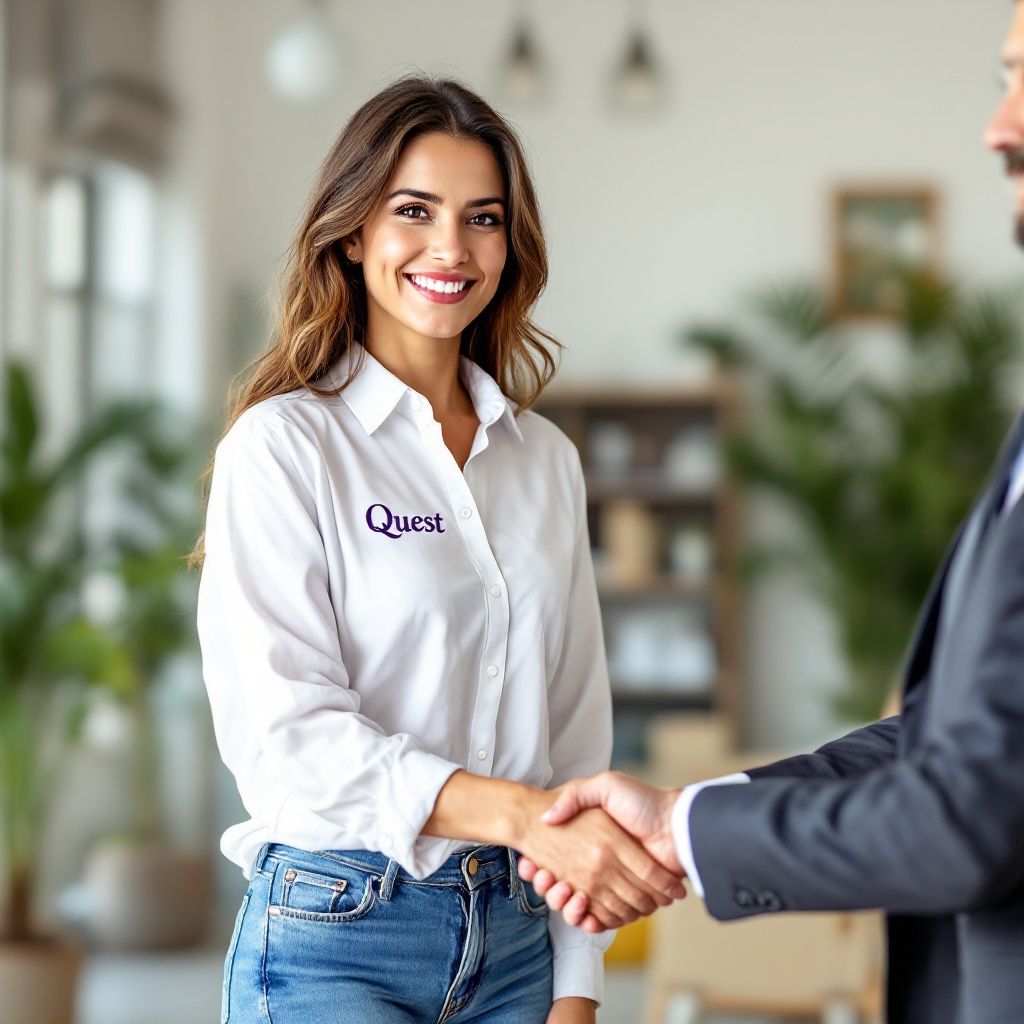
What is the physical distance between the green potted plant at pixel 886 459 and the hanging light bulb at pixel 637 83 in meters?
1.25

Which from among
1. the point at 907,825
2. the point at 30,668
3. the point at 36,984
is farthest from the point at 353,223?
the point at 36,984

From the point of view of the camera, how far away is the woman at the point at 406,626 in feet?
5.25

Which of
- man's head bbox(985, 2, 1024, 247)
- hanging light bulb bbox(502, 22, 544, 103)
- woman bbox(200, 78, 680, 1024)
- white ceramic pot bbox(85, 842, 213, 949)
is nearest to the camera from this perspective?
man's head bbox(985, 2, 1024, 247)

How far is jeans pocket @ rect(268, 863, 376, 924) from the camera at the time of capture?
1605 millimetres

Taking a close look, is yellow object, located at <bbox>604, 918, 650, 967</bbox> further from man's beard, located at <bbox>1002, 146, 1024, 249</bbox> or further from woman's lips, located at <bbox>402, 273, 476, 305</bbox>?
man's beard, located at <bbox>1002, 146, 1024, 249</bbox>

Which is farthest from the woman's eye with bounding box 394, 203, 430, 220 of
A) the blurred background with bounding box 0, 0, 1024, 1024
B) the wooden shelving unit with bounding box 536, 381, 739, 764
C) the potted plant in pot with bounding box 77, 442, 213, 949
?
the wooden shelving unit with bounding box 536, 381, 739, 764

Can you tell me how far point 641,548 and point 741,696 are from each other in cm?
101

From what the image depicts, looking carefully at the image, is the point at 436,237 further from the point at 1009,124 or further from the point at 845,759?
the point at 845,759

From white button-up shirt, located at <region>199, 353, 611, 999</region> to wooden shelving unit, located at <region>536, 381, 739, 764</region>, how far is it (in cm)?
508

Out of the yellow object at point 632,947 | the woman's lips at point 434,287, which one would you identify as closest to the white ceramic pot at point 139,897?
the yellow object at point 632,947

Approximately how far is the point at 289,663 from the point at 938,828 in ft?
2.38

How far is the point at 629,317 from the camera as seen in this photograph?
743cm

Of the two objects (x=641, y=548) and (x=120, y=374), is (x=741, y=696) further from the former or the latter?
(x=120, y=374)

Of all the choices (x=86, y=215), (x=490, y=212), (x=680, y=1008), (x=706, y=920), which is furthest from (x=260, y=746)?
(x=86, y=215)
